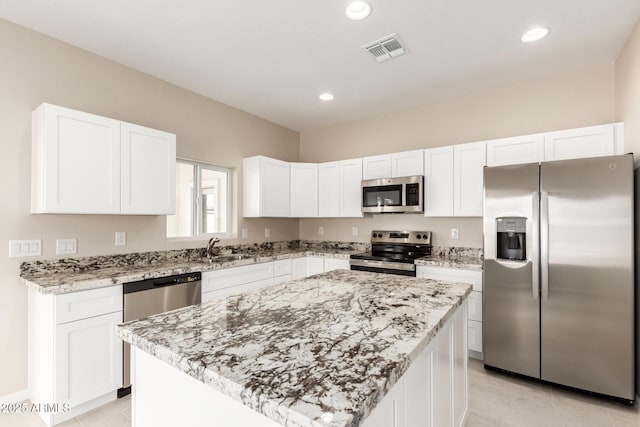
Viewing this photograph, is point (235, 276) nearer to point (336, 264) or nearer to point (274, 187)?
point (336, 264)

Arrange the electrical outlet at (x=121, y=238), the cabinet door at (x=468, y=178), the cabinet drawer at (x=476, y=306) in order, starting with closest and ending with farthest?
the electrical outlet at (x=121, y=238) < the cabinet drawer at (x=476, y=306) < the cabinet door at (x=468, y=178)

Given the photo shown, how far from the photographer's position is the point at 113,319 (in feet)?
7.39

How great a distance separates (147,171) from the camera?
2.76m

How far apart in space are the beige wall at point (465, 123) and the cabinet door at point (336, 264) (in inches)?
28.2

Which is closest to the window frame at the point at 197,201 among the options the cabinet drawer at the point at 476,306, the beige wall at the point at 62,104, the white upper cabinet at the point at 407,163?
the beige wall at the point at 62,104

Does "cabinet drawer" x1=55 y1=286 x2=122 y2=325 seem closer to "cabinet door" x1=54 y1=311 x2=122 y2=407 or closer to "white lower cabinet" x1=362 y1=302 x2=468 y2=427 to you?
"cabinet door" x1=54 y1=311 x2=122 y2=407

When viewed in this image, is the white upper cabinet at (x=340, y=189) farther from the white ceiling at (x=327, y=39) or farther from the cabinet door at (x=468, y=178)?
the cabinet door at (x=468, y=178)

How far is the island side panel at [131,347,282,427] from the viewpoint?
849 mm

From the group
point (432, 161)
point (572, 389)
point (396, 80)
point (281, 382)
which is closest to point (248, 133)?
point (396, 80)

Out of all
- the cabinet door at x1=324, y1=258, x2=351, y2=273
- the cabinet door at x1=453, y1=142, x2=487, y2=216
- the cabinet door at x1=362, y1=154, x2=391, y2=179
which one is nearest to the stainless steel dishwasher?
the cabinet door at x1=324, y1=258, x2=351, y2=273

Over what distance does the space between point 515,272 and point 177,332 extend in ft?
8.71

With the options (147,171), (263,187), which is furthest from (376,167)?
(147,171)

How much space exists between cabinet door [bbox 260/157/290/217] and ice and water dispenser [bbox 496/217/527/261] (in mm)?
2662

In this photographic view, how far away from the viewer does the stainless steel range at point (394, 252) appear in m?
3.40
